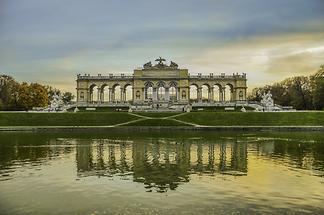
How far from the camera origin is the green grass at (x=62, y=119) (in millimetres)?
54844

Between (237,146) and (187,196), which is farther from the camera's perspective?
(237,146)

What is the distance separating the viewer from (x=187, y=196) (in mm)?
13562

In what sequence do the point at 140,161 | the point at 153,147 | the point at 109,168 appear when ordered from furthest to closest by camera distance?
1. the point at 153,147
2. the point at 140,161
3. the point at 109,168

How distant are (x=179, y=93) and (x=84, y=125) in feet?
125

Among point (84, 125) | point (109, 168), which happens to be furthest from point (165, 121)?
point (109, 168)

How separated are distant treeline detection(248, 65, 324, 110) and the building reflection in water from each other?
43.7 meters

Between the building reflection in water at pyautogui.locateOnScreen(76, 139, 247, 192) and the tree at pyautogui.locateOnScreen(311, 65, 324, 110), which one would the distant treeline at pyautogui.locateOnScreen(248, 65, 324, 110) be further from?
the building reflection in water at pyautogui.locateOnScreen(76, 139, 247, 192)

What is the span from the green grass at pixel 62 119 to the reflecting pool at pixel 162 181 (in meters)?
28.0

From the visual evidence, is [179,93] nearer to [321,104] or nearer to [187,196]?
[321,104]

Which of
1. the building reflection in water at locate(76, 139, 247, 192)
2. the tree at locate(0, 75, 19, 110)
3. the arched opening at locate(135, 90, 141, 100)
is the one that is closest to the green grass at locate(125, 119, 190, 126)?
the building reflection in water at locate(76, 139, 247, 192)

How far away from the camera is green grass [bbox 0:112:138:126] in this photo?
54844 millimetres

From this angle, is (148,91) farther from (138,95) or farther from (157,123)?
(157,123)

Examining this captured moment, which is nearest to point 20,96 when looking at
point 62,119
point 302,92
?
point 62,119

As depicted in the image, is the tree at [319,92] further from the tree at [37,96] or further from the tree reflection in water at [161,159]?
the tree at [37,96]
